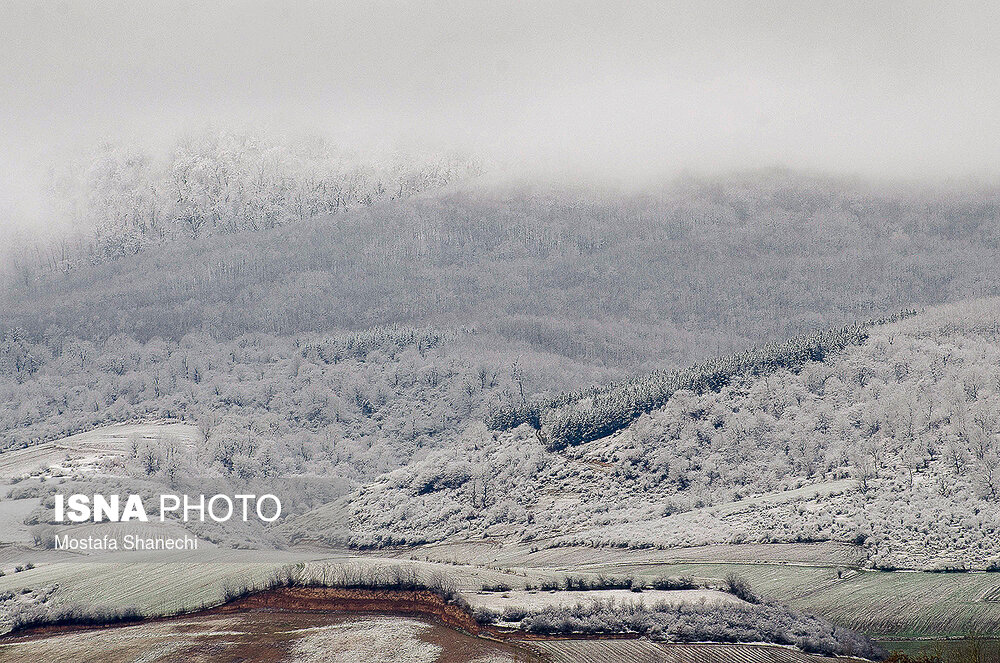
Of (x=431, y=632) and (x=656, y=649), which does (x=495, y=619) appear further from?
(x=656, y=649)

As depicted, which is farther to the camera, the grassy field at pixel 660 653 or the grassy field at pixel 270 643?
the grassy field at pixel 660 653

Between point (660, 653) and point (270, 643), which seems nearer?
point (660, 653)

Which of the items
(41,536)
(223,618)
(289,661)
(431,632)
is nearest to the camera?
(289,661)

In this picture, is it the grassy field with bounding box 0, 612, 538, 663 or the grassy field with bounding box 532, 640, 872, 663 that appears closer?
the grassy field with bounding box 0, 612, 538, 663

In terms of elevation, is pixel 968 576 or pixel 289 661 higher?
pixel 289 661

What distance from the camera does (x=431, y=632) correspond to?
117 meters

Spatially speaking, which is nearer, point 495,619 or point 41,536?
point 495,619

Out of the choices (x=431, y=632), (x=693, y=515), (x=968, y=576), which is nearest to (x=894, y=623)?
(x=968, y=576)

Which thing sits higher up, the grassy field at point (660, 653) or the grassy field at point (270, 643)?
the grassy field at point (270, 643)

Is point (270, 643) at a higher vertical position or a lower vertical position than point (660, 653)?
higher

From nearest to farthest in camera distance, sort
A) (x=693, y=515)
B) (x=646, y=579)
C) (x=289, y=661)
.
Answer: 1. (x=289, y=661)
2. (x=646, y=579)
3. (x=693, y=515)

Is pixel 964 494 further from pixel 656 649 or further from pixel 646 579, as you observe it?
pixel 656 649

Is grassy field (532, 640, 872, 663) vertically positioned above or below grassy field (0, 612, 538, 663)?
below

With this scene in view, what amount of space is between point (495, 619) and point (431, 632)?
8.68 metres
